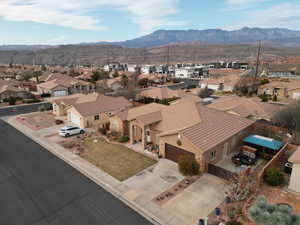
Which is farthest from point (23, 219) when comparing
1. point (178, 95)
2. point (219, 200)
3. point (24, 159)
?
point (178, 95)

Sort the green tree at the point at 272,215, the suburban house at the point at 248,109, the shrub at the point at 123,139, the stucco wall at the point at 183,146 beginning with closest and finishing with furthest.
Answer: the green tree at the point at 272,215, the stucco wall at the point at 183,146, the shrub at the point at 123,139, the suburban house at the point at 248,109

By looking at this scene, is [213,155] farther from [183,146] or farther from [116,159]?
[116,159]

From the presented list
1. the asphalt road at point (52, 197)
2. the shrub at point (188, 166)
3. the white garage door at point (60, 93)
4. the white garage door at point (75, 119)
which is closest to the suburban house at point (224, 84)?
the white garage door at point (60, 93)

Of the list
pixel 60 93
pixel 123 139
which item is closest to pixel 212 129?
pixel 123 139

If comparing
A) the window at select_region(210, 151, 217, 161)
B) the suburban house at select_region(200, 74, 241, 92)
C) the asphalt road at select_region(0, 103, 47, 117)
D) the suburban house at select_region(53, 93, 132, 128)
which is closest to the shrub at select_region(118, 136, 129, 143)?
the suburban house at select_region(53, 93, 132, 128)

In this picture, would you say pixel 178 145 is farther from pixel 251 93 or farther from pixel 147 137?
→ pixel 251 93

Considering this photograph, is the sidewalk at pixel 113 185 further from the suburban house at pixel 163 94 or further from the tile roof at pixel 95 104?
the suburban house at pixel 163 94
